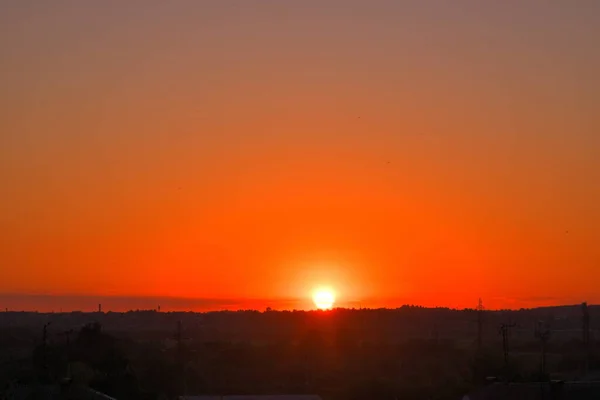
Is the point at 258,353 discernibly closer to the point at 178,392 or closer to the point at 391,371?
the point at 391,371

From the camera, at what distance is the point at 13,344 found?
120688mm

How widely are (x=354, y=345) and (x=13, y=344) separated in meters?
41.3

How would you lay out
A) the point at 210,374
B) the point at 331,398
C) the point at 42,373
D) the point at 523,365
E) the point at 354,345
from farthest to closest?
the point at 354,345 < the point at 210,374 < the point at 523,365 < the point at 331,398 < the point at 42,373

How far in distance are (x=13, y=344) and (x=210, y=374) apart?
31.6 metres

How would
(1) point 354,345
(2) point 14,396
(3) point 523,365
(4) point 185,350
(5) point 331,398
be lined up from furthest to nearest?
(1) point 354,345 < (4) point 185,350 < (3) point 523,365 < (5) point 331,398 < (2) point 14,396


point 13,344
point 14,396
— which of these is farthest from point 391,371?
point 14,396

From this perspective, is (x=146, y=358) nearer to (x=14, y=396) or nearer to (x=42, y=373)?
(x=42, y=373)

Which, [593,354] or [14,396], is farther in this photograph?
[593,354]

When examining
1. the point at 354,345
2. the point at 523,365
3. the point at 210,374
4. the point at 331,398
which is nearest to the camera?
the point at 331,398

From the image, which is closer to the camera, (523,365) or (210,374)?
(523,365)

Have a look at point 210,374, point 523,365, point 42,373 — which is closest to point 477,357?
point 523,365

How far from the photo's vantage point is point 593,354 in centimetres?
10681

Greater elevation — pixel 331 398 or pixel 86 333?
pixel 86 333

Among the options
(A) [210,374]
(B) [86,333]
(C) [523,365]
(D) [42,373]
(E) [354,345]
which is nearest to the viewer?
(D) [42,373]
